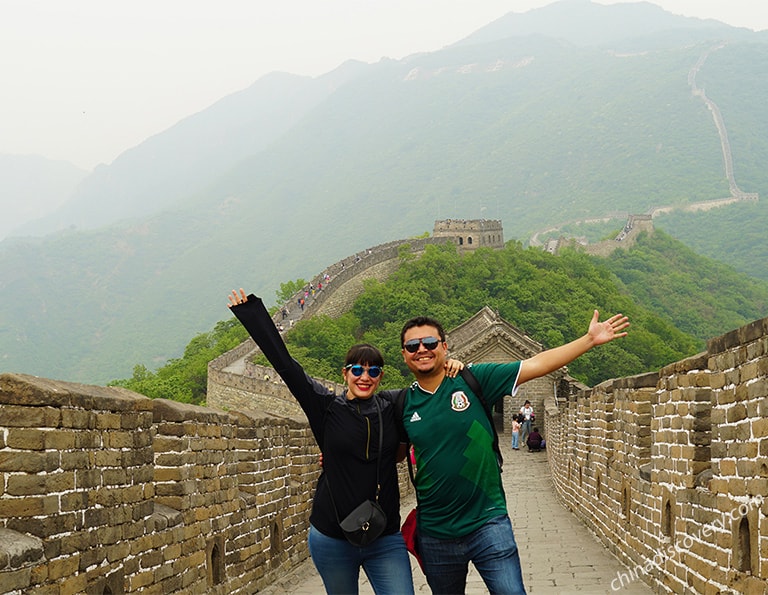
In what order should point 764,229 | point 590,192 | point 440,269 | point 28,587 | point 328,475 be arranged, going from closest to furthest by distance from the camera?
1. point 28,587
2. point 328,475
3. point 440,269
4. point 764,229
5. point 590,192

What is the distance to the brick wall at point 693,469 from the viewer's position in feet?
20.6

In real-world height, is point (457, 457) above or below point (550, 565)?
above

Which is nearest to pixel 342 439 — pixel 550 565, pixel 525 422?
pixel 550 565

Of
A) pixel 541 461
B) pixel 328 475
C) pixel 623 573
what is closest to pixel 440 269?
pixel 541 461

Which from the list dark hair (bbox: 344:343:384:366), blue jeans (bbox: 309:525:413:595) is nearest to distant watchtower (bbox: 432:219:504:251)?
dark hair (bbox: 344:343:384:366)

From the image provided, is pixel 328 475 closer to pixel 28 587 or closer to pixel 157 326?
pixel 28 587

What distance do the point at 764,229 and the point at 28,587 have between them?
456 feet

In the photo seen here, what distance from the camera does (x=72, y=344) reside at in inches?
6127

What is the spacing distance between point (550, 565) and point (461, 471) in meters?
6.17

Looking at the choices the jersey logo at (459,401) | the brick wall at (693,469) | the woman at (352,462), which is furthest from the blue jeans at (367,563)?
the brick wall at (693,469)

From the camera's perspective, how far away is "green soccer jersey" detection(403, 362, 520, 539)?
5.47 metres

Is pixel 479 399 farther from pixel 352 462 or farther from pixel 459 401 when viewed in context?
pixel 352 462

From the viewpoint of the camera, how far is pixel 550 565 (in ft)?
37.0

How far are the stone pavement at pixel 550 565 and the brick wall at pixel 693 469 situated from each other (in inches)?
7.9
